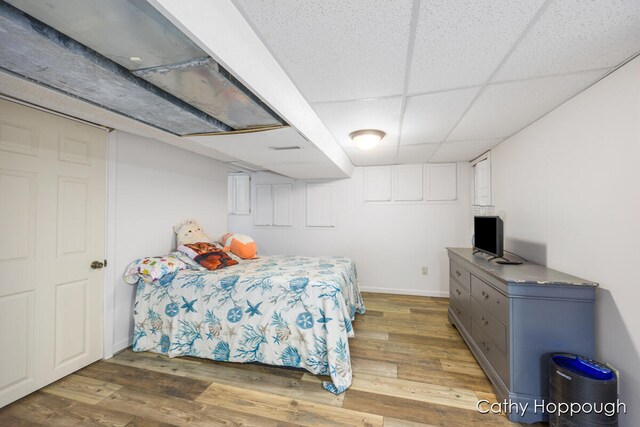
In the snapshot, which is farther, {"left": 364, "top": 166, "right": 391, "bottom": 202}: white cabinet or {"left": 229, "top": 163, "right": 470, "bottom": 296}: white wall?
{"left": 364, "top": 166, "right": 391, "bottom": 202}: white cabinet

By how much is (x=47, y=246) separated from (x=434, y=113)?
3406 mm

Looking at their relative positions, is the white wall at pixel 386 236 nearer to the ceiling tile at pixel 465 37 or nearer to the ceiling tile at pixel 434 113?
the ceiling tile at pixel 434 113

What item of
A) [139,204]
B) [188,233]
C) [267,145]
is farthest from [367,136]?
[139,204]

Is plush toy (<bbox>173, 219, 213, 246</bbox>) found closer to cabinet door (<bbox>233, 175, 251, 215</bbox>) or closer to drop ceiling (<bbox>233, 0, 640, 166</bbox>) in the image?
cabinet door (<bbox>233, 175, 251, 215</bbox>)

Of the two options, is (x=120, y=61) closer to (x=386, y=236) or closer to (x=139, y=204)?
(x=139, y=204)

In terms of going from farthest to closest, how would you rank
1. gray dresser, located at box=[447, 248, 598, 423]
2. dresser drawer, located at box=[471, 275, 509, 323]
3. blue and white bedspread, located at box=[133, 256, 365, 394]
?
blue and white bedspread, located at box=[133, 256, 365, 394]
dresser drawer, located at box=[471, 275, 509, 323]
gray dresser, located at box=[447, 248, 598, 423]

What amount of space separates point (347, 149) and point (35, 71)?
2810mm

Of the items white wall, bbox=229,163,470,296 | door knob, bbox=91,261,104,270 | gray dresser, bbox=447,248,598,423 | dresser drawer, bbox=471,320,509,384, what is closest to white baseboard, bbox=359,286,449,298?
white wall, bbox=229,163,470,296

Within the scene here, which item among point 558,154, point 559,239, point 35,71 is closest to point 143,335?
point 35,71

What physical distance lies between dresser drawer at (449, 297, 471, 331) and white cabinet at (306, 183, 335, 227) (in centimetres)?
228

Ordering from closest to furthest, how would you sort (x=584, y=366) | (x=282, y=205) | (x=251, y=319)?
(x=584, y=366) < (x=251, y=319) < (x=282, y=205)

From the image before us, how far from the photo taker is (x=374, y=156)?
150 inches

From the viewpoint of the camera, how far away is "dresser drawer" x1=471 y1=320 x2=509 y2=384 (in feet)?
6.01

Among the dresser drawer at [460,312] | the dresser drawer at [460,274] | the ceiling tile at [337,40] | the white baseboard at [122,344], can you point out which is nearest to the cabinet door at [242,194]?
the white baseboard at [122,344]
